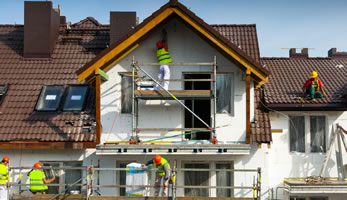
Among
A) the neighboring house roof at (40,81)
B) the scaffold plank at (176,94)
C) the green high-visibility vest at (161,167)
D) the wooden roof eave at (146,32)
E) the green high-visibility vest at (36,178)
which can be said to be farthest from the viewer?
the neighboring house roof at (40,81)

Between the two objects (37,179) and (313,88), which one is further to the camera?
(313,88)

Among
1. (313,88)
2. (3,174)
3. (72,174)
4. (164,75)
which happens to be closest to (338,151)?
(313,88)

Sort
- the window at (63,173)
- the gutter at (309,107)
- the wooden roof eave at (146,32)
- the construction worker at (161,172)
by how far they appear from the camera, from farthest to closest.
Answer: the gutter at (309,107) → the window at (63,173) → the wooden roof eave at (146,32) → the construction worker at (161,172)

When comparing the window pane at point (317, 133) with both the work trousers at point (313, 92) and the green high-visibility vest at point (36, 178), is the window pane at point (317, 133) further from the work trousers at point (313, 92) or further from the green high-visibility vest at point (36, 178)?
the green high-visibility vest at point (36, 178)

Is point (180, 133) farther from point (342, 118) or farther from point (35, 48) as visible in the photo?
point (35, 48)

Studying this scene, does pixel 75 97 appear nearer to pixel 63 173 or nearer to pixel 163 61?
pixel 63 173

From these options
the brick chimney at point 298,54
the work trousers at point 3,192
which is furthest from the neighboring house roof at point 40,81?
the brick chimney at point 298,54

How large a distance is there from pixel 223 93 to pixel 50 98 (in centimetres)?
567

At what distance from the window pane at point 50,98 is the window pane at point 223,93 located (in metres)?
5.22

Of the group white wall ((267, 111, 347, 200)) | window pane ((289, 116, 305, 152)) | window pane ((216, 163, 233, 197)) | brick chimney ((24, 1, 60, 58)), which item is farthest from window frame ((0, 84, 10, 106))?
window pane ((289, 116, 305, 152))

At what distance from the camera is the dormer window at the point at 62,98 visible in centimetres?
1602

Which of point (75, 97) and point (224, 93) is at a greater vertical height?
point (224, 93)

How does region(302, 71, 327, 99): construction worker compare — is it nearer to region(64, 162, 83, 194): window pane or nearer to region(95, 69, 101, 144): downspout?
region(95, 69, 101, 144): downspout

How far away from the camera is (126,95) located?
15.5 metres
